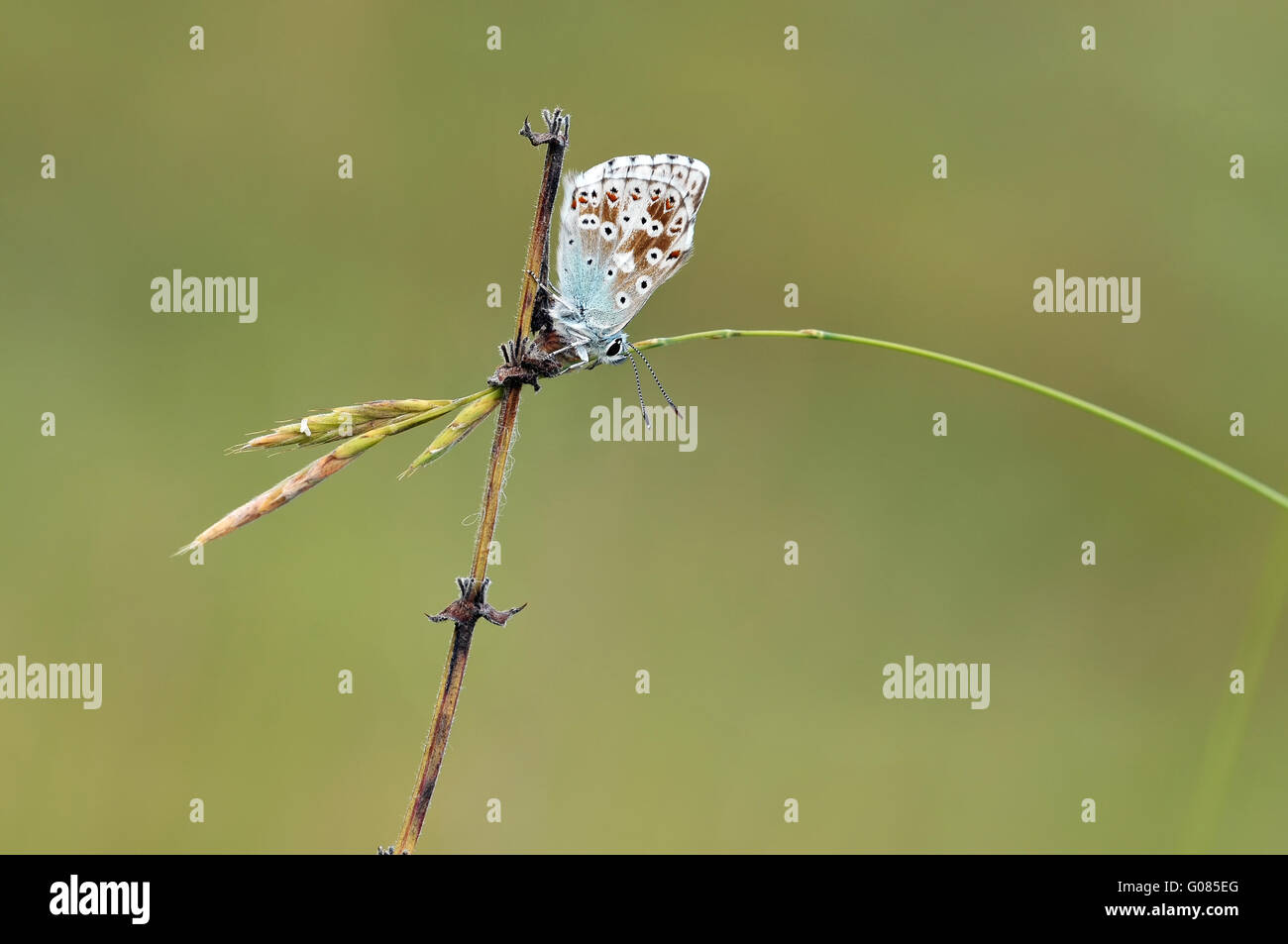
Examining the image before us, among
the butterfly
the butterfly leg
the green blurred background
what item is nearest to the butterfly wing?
the butterfly

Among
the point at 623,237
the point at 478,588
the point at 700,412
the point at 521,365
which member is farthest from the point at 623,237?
the point at 700,412

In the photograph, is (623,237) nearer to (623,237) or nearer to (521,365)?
(623,237)

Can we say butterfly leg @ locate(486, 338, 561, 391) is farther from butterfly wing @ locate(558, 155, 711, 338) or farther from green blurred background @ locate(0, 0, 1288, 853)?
green blurred background @ locate(0, 0, 1288, 853)

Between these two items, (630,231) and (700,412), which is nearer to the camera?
(630,231)

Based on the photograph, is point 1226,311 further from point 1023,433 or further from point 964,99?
point 964,99

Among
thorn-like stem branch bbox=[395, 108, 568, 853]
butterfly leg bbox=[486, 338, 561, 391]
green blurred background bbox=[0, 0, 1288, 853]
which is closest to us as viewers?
thorn-like stem branch bbox=[395, 108, 568, 853]
